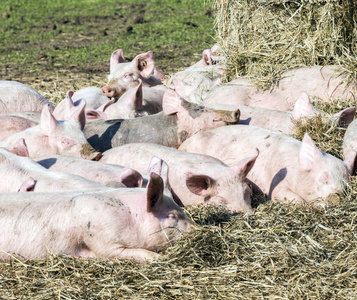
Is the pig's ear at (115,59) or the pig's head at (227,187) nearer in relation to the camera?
the pig's head at (227,187)

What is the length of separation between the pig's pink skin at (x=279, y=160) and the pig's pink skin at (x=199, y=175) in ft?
1.14

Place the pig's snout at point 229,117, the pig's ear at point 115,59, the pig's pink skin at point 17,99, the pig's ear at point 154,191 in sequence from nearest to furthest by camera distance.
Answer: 1. the pig's ear at point 154,191
2. the pig's snout at point 229,117
3. the pig's pink skin at point 17,99
4. the pig's ear at point 115,59

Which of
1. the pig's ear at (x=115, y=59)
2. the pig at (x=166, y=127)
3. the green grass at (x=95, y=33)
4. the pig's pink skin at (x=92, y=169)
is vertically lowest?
the green grass at (x=95, y=33)

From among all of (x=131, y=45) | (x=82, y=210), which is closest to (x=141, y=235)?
(x=82, y=210)

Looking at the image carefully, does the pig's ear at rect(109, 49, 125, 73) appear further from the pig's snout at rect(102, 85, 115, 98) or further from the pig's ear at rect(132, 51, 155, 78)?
the pig's snout at rect(102, 85, 115, 98)

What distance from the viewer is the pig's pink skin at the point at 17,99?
21.8ft

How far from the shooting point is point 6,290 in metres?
3.21

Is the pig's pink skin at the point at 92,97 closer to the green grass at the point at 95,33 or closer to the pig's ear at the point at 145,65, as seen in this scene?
the pig's ear at the point at 145,65

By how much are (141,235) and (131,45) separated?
8.23 m

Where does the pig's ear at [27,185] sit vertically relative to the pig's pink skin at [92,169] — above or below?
above

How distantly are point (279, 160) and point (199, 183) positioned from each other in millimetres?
836

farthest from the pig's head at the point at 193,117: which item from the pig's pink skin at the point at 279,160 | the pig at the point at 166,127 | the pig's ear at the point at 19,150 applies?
the pig's ear at the point at 19,150

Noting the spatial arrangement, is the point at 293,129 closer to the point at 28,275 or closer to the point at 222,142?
the point at 222,142

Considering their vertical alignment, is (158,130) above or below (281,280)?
below
